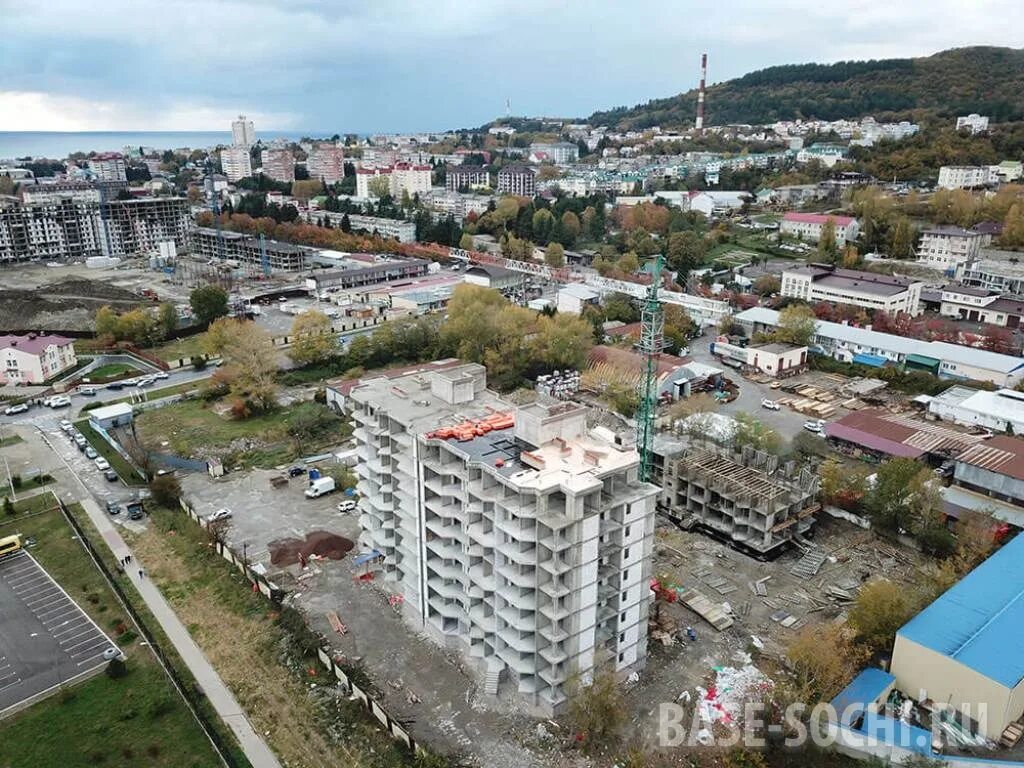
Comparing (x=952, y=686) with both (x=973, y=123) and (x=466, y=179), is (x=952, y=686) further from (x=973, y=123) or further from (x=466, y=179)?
(x=466, y=179)

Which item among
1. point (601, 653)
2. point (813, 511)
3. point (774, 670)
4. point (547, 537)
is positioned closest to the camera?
point (547, 537)

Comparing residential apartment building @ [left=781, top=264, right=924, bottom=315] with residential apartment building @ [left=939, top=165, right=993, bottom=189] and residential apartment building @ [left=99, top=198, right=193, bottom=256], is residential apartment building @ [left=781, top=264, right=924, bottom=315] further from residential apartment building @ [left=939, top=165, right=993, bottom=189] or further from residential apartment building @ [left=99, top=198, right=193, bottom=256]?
residential apartment building @ [left=99, top=198, right=193, bottom=256]

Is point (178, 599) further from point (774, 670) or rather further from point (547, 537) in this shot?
point (774, 670)

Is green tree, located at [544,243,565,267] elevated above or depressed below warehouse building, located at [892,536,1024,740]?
above

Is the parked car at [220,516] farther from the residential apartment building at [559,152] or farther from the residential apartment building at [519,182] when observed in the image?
the residential apartment building at [559,152]

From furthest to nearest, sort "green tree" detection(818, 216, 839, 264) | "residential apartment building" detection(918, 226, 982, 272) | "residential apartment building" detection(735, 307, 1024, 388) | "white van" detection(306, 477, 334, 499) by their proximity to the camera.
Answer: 1. "green tree" detection(818, 216, 839, 264)
2. "residential apartment building" detection(918, 226, 982, 272)
3. "residential apartment building" detection(735, 307, 1024, 388)
4. "white van" detection(306, 477, 334, 499)

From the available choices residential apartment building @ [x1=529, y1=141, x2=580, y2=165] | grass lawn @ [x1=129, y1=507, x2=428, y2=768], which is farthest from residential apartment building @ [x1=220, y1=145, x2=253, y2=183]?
grass lawn @ [x1=129, y1=507, x2=428, y2=768]

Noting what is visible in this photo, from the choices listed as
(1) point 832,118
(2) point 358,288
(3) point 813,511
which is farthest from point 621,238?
(1) point 832,118
